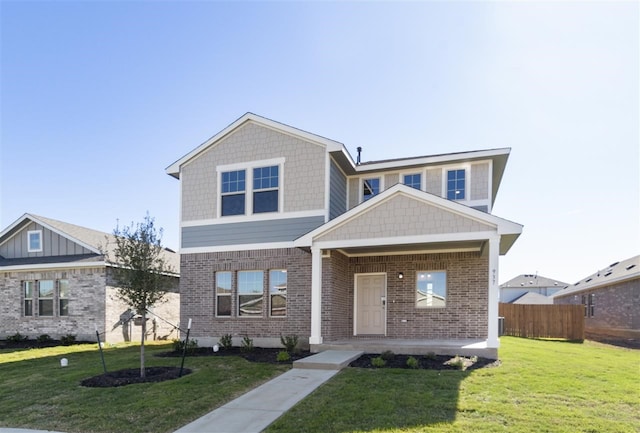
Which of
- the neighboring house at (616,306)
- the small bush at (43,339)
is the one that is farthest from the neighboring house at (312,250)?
the neighboring house at (616,306)

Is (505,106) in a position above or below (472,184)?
above

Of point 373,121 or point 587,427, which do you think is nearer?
point 587,427

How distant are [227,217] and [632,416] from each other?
11.0 metres

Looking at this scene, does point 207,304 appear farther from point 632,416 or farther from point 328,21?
point 632,416

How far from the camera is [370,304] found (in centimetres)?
1300

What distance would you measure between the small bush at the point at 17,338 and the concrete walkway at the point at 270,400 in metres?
14.3

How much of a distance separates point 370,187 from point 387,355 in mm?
6034

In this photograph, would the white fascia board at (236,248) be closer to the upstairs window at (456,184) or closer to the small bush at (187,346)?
the small bush at (187,346)

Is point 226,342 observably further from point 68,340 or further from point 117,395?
point 68,340

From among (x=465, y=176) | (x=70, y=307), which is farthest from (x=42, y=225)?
(x=465, y=176)

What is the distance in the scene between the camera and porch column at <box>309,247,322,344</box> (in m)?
10.8

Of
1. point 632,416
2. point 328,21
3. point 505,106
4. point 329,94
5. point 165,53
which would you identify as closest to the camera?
point 632,416

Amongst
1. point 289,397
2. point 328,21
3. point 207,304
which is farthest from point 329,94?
point 289,397

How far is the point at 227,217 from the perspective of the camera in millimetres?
13141
